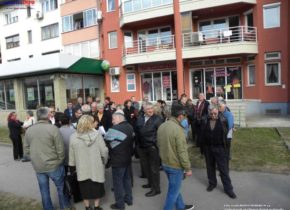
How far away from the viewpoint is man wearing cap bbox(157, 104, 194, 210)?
4.28 meters

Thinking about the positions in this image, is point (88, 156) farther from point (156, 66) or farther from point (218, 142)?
point (156, 66)

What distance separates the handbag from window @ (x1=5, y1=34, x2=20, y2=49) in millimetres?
29260

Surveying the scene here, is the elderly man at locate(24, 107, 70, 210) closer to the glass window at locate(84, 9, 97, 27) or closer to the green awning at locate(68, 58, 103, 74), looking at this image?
the green awning at locate(68, 58, 103, 74)

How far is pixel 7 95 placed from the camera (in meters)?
22.3

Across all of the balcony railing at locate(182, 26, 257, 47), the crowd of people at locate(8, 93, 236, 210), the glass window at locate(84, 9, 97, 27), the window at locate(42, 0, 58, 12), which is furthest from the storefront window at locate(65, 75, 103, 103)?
the crowd of people at locate(8, 93, 236, 210)

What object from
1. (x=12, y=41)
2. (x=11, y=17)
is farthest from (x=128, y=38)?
(x=11, y=17)

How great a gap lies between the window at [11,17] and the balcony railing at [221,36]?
22.1 m

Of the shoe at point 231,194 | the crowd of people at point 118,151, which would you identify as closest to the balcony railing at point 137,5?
the crowd of people at point 118,151

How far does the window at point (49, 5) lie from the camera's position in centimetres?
2681

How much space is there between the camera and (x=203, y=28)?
19.6m

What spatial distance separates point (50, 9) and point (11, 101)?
1082 centimetres

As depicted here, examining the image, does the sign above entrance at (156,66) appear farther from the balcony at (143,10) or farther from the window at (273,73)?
the window at (273,73)

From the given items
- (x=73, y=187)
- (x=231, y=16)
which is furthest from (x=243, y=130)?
(x=231, y=16)

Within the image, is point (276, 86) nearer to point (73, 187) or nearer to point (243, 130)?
point (243, 130)
